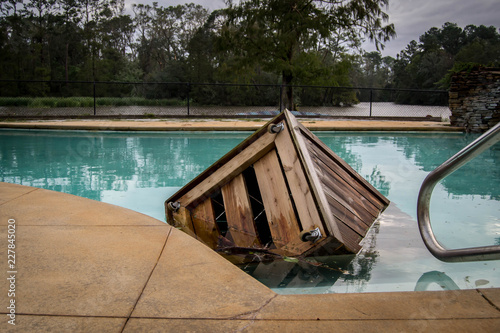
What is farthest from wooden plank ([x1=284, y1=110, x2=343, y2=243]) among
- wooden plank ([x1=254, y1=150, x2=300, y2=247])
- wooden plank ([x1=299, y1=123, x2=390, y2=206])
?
wooden plank ([x1=299, y1=123, x2=390, y2=206])

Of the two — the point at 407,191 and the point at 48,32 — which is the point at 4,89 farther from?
the point at 407,191

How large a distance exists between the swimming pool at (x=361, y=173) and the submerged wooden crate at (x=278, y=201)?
22cm

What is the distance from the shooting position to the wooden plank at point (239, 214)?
9.43 ft

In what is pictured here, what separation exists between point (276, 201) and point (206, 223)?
64 centimetres

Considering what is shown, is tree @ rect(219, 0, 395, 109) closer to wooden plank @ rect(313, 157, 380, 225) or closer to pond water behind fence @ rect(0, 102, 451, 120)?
pond water behind fence @ rect(0, 102, 451, 120)

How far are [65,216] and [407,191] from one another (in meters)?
4.19

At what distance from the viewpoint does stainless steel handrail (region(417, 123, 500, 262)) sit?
161cm

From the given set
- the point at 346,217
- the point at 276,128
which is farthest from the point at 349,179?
the point at 276,128

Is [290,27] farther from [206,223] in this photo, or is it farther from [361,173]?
[206,223]

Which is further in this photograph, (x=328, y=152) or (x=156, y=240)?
(x=328, y=152)

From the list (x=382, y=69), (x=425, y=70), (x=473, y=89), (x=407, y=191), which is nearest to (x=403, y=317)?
(x=407, y=191)

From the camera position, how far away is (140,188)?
5293 mm

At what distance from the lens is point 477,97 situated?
Answer: 10.8 meters

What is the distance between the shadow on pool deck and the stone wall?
1056 cm
